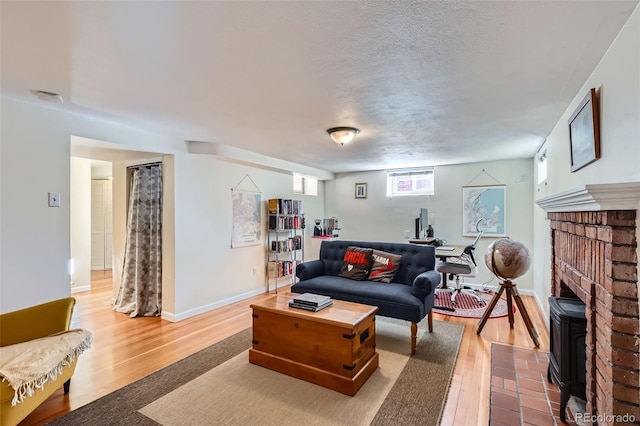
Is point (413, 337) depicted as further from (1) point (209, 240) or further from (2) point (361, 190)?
(2) point (361, 190)

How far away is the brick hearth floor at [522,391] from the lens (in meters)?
1.93

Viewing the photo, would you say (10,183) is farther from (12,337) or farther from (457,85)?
(457,85)

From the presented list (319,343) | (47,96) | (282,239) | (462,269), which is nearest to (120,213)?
(47,96)

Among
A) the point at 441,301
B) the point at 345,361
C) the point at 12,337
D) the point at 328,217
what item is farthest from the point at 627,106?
the point at 328,217

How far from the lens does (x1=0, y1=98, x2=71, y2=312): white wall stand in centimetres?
238

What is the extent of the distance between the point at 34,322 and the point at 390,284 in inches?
121

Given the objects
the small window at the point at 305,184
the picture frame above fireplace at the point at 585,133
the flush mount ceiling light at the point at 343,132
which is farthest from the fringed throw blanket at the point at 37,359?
the small window at the point at 305,184

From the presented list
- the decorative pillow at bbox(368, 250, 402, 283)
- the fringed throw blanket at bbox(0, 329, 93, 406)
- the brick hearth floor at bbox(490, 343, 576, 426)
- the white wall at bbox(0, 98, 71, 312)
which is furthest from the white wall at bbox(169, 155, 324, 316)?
the brick hearth floor at bbox(490, 343, 576, 426)

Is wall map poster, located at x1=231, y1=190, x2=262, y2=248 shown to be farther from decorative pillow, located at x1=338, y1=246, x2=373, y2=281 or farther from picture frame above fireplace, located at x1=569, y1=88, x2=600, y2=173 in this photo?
picture frame above fireplace, located at x1=569, y1=88, x2=600, y2=173

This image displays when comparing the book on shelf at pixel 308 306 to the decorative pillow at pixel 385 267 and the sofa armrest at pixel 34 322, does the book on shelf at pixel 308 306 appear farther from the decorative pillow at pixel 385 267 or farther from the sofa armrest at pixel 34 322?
the sofa armrest at pixel 34 322

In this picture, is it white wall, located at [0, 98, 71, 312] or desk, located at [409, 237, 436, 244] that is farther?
desk, located at [409, 237, 436, 244]

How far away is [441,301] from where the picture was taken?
444cm

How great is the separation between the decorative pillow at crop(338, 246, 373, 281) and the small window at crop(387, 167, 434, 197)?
2671 millimetres

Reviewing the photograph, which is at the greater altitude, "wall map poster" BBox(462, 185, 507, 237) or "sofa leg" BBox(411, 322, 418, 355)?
"wall map poster" BBox(462, 185, 507, 237)
